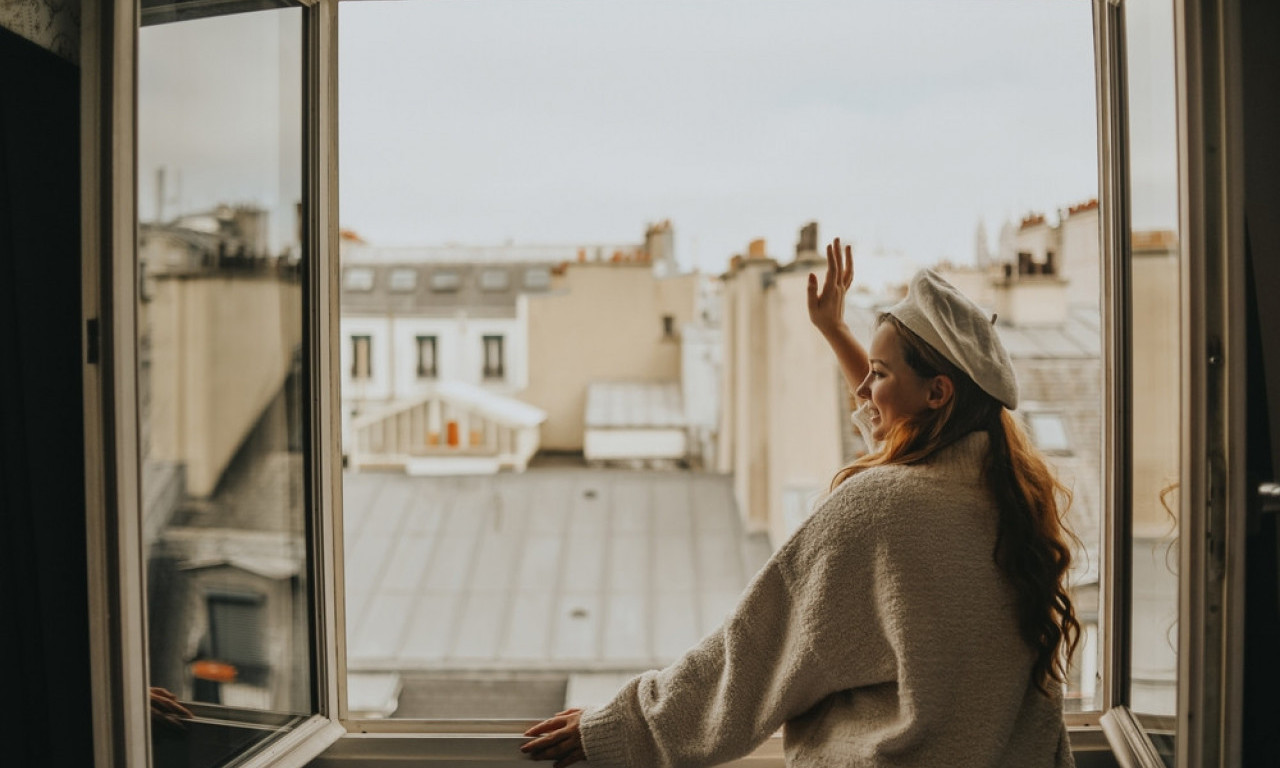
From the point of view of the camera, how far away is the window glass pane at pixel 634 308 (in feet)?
21.1

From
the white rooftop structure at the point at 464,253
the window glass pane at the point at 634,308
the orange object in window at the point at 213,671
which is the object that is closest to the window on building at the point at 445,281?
the window glass pane at the point at 634,308

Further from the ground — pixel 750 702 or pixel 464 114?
pixel 464 114

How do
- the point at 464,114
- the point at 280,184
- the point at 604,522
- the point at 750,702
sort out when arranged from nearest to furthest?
the point at 750,702 → the point at 280,184 → the point at 604,522 → the point at 464,114

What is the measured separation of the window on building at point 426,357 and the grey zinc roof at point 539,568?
6.08 feet

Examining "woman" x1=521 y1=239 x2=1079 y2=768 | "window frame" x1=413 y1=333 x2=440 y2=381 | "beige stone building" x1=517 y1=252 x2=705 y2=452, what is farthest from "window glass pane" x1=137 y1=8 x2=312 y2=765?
"window frame" x1=413 y1=333 x2=440 y2=381

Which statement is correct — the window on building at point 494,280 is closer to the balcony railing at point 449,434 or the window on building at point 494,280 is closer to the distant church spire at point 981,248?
the balcony railing at point 449,434

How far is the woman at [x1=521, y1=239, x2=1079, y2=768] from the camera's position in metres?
0.93

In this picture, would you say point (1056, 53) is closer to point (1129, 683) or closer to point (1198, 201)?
point (1198, 201)

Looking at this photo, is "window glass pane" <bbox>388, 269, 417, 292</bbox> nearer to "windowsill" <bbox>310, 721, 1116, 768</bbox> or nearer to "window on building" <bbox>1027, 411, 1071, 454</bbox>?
"window on building" <bbox>1027, 411, 1071, 454</bbox>

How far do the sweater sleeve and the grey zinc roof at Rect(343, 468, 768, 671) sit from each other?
498 centimetres

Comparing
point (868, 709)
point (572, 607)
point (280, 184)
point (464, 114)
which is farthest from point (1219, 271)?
point (464, 114)

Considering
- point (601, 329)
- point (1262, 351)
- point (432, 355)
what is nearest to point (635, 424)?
point (601, 329)

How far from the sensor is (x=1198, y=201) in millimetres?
902

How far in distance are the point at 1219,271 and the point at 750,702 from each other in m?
0.63
